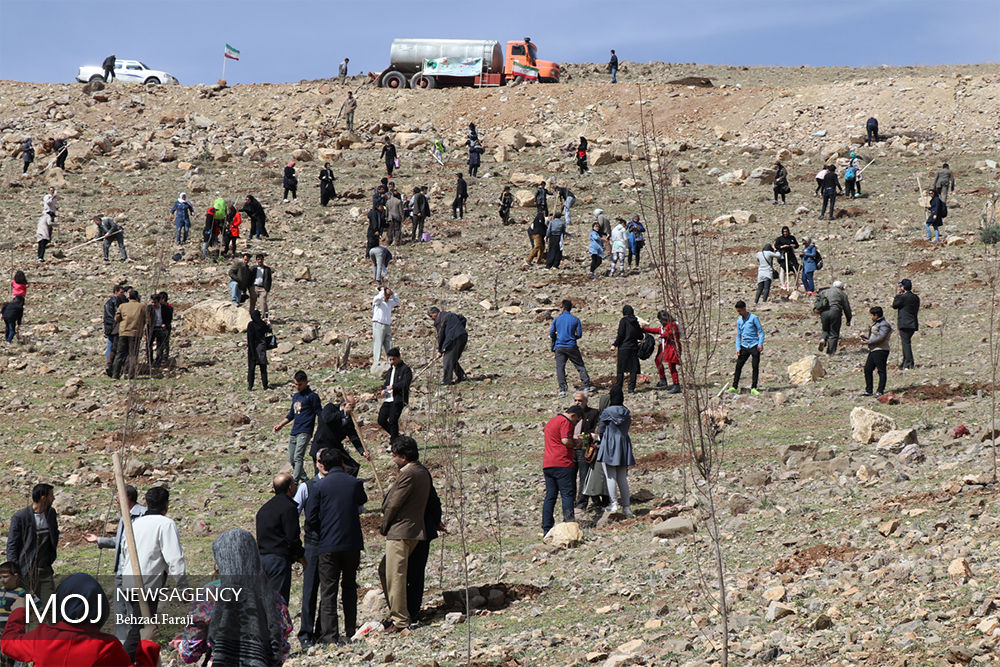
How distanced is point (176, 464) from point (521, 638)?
8.10 metres

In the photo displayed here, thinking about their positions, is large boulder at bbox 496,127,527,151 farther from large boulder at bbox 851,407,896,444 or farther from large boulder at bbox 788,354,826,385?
large boulder at bbox 851,407,896,444

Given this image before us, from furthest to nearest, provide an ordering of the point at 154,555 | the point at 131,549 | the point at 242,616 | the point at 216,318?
the point at 216,318
the point at 154,555
the point at 131,549
the point at 242,616

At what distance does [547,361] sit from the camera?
1919cm

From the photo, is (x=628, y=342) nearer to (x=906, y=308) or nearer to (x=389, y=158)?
(x=906, y=308)

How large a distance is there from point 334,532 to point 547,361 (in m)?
11.7

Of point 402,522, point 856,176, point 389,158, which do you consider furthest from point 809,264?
point 389,158

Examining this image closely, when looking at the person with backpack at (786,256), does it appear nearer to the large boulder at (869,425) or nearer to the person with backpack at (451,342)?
the person with backpack at (451,342)

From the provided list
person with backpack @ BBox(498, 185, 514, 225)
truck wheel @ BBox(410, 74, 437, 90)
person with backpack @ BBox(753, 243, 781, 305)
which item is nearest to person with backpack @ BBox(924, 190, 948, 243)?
person with backpack @ BBox(753, 243, 781, 305)

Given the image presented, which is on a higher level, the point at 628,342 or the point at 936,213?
the point at 936,213

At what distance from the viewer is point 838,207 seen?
30.9m

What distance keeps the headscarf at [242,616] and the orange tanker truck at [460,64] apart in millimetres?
46833

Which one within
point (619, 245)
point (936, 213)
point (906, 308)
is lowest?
point (906, 308)

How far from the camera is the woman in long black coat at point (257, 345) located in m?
17.1

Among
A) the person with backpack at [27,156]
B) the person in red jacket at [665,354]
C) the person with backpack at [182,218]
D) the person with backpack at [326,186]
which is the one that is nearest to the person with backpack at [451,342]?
the person in red jacket at [665,354]
